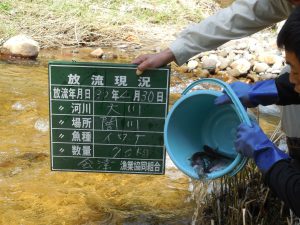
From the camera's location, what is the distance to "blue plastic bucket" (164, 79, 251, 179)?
2.64m

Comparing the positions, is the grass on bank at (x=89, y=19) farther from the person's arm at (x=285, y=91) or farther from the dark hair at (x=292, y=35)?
the dark hair at (x=292, y=35)

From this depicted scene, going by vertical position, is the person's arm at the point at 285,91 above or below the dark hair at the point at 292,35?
below

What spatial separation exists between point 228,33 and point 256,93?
409 mm

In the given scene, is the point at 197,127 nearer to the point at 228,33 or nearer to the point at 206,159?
the point at 206,159

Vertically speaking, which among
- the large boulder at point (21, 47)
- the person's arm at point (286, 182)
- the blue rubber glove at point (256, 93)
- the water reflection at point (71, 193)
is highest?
the large boulder at point (21, 47)

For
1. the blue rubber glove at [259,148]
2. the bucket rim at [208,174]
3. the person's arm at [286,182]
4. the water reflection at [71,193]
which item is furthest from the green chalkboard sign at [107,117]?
the person's arm at [286,182]

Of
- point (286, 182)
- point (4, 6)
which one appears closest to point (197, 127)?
point (286, 182)

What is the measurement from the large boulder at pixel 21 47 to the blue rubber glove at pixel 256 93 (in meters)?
5.53

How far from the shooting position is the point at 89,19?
9.17m

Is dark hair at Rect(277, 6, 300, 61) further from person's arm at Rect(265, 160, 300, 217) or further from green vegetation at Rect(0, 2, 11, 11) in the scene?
green vegetation at Rect(0, 2, 11, 11)

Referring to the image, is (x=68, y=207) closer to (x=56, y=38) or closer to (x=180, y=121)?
(x=180, y=121)

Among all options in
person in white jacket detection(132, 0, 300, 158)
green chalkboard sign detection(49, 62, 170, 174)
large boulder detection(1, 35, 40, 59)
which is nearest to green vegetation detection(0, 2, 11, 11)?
large boulder detection(1, 35, 40, 59)

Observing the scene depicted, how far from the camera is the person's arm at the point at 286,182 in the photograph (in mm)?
2048

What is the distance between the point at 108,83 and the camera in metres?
2.80
